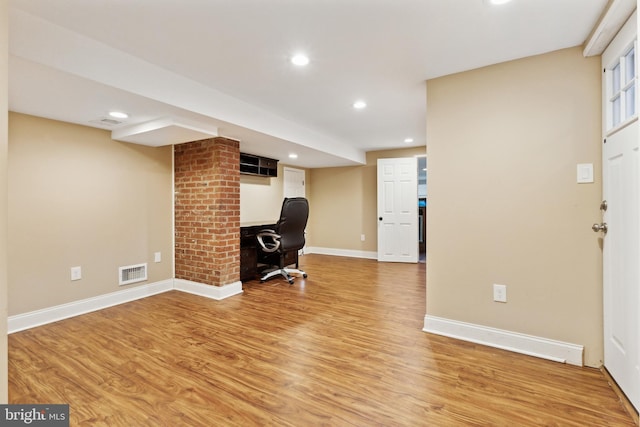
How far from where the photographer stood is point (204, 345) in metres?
2.29

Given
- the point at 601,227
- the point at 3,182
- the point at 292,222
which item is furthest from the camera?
the point at 292,222

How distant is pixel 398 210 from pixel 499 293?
133 inches

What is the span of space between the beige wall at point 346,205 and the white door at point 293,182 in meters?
0.36

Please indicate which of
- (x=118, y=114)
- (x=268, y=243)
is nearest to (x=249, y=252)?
(x=268, y=243)

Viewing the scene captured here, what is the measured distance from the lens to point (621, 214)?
1666 millimetres

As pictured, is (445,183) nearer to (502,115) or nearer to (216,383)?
(502,115)

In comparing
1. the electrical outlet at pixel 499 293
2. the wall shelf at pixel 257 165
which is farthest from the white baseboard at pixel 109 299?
the electrical outlet at pixel 499 293

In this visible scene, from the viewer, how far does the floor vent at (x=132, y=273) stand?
3406 mm

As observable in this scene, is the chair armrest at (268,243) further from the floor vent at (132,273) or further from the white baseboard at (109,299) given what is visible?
the floor vent at (132,273)

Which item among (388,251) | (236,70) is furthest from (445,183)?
(388,251)

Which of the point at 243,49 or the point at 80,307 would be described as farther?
the point at 80,307

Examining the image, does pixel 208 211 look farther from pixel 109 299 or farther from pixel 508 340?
pixel 508 340

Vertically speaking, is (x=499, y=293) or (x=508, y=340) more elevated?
(x=499, y=293)

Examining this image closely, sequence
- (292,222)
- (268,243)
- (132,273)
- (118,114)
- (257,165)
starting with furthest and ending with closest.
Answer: (257,165)
(268,243)
(292,222)
(132,273)
(118,114)
